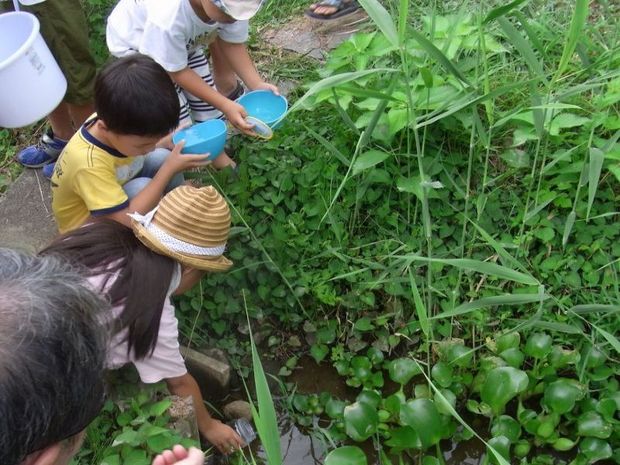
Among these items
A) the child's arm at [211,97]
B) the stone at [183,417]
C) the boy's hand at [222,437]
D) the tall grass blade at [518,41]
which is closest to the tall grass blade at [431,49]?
the tall grass blade at [518,41]

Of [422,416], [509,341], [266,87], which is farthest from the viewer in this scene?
[266,87]

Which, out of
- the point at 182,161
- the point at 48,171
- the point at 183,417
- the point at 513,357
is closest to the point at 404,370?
the point at 513,357

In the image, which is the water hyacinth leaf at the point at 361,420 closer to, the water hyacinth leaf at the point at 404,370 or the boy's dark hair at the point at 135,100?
the water hyacinth leaf at the point at 404,370

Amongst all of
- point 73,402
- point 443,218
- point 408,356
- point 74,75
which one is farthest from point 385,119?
point 73,402

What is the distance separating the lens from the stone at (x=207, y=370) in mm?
2287

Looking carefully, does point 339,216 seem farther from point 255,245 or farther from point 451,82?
point 451,82

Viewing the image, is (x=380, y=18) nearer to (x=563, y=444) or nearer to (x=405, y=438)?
(x=405, y=438)

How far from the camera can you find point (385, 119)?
2.35 m

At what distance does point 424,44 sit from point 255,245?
972 mm

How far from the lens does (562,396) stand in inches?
82.4

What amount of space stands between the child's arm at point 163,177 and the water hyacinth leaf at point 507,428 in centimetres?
124

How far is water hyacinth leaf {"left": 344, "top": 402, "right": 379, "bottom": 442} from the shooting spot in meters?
2.09

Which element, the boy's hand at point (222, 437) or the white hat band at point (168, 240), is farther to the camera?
the boy's hand at point (222, 437)

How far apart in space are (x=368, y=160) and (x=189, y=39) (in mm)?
793
